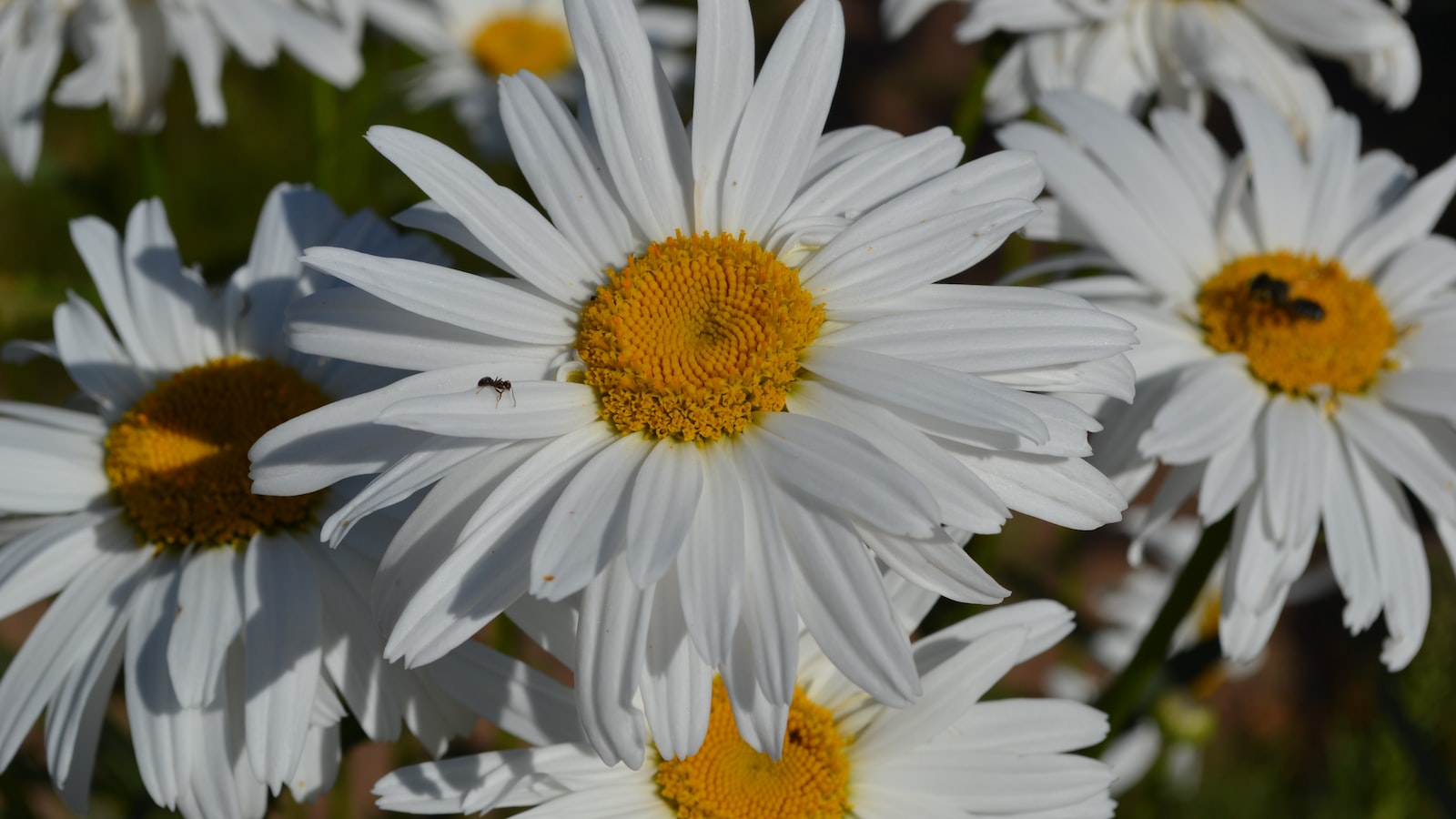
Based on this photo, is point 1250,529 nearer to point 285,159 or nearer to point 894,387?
point 894,387

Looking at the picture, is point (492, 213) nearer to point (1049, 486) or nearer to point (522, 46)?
point (1049, 486)

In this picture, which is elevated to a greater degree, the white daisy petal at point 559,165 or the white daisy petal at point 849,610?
the white daisy petal at point 559,165

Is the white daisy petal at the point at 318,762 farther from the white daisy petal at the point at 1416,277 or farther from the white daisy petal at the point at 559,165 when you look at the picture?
the white daisy petal at the point at 1416,277

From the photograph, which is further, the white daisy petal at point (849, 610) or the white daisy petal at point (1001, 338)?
the white daisy petal at point (1001, 338)

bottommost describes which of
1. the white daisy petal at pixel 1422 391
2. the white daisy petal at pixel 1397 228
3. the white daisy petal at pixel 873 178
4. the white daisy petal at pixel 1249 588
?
the white daisy petal at pixel 1249 588

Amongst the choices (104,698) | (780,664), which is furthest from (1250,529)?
(104,698)

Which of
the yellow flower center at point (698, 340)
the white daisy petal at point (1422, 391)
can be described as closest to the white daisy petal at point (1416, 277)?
the white daisy petal at point (1422, 391)

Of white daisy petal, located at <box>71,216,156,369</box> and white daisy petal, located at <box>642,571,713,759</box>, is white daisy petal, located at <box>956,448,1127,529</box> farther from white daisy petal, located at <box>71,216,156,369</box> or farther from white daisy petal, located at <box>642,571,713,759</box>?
white daisy petal, located at <box>71,216,156,369</box>
